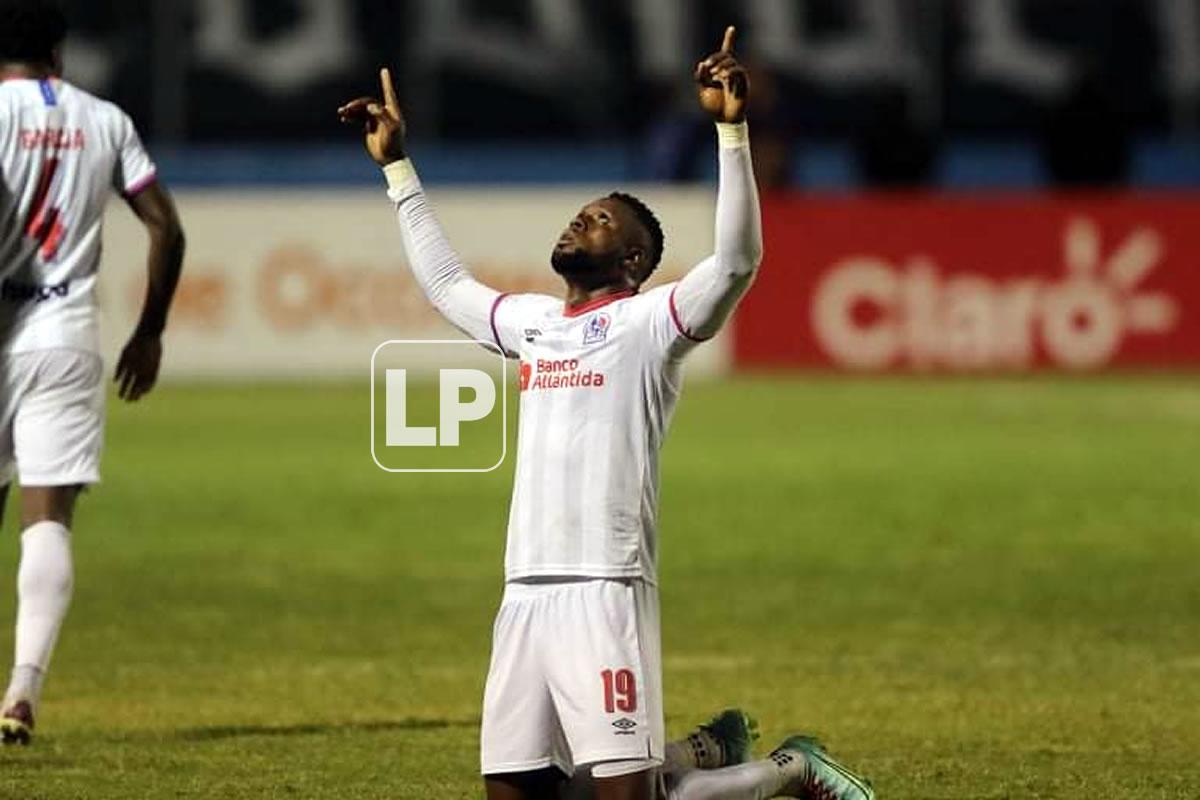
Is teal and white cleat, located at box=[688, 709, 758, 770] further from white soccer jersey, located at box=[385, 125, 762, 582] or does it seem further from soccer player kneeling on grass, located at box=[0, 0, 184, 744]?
soccer player kneeling on grass, located at box=[0, 0, 184, 744]

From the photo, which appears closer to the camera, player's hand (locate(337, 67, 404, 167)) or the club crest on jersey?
the club crest on jersey

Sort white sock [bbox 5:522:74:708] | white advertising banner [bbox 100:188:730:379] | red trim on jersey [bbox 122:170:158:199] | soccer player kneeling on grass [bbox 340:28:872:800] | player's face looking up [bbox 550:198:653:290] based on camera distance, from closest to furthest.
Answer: soccer player kneeling on grass [bbox 340:28:872:800] → player's face looking up [bbox 550:198:653:290] → white sock [bbox 5:522:74:708] → red trim on jersey [bbox 122:170:158:199] → white advertising banner [bbox 100:188:730:379]

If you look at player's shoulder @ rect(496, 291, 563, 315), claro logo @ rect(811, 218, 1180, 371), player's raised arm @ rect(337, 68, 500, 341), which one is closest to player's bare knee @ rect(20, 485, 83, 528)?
player's raised arm @ rect(337, 68, 500, 341)

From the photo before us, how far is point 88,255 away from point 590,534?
9.22ft

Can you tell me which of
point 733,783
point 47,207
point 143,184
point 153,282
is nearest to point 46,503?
point 153,282

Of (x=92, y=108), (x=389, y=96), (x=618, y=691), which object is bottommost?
(x=618, y=691)

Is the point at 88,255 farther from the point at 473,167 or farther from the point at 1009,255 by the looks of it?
the point at 473,167

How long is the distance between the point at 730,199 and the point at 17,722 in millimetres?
3142

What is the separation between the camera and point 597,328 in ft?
22.9

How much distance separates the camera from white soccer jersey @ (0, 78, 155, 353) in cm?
908

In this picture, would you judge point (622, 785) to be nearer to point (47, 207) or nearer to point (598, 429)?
point (598, 429)

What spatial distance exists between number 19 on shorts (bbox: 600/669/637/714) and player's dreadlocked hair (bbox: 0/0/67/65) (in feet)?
10.9

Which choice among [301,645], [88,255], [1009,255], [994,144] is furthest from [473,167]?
[88,255]

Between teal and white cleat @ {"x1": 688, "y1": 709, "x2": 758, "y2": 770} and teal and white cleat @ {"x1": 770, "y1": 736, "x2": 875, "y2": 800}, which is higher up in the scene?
teal and white cleat @ {"x1": 688, "y1": 709, "x2": 758, "y2": 770}
